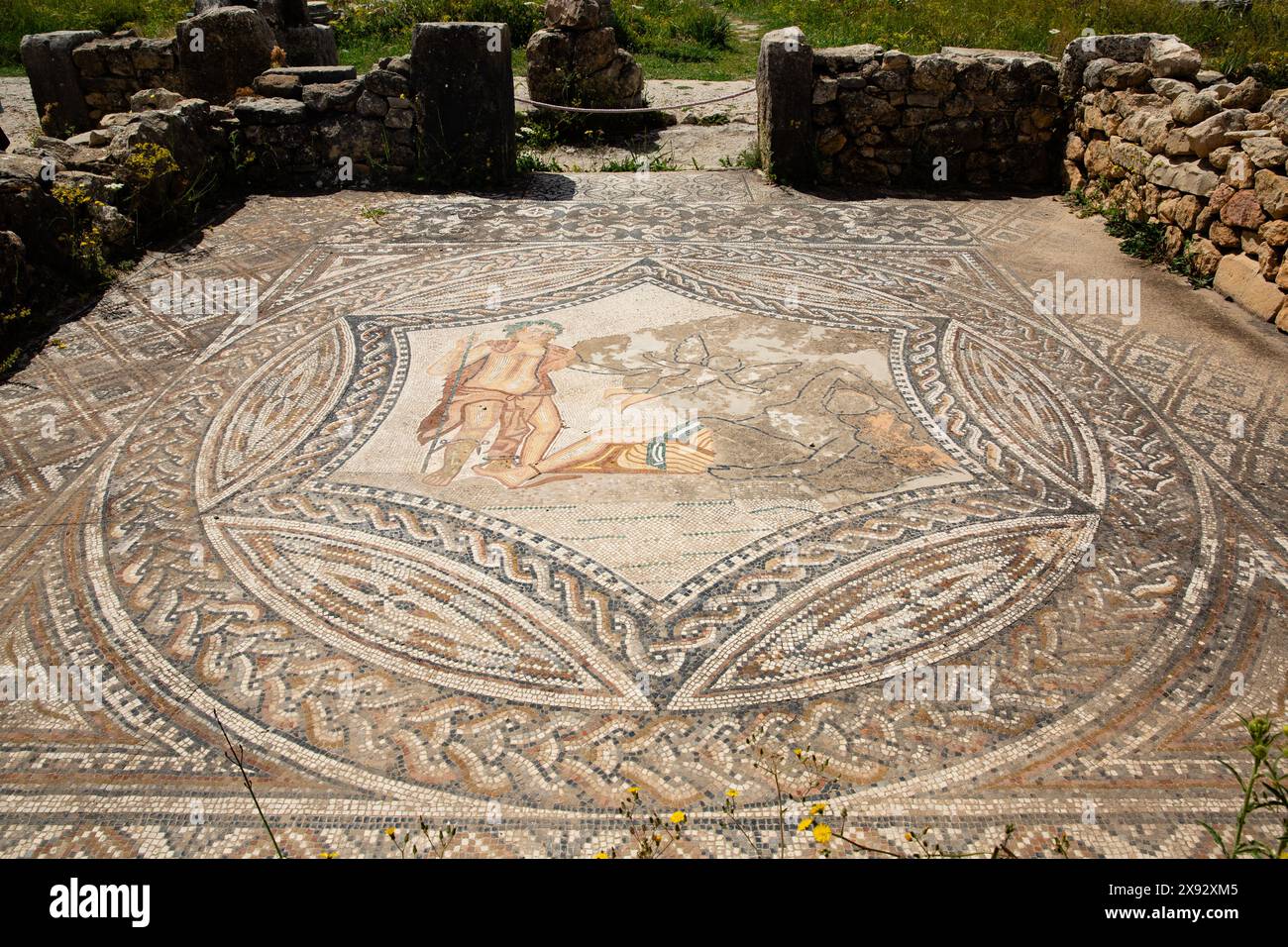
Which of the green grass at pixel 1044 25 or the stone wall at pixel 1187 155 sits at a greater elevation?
the green grass at pixel 1044 25

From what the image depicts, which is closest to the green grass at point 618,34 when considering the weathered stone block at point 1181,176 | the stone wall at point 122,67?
the stone wall at point 122,67

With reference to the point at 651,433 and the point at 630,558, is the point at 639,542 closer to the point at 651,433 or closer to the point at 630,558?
the point at 630,558

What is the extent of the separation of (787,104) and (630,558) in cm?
509

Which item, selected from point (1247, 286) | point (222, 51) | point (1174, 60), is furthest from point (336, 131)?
point (1247, 286)

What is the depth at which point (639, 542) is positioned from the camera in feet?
10.6

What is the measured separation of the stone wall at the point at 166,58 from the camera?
26.9 feet

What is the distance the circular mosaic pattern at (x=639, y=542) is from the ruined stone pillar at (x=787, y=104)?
2.64 metres

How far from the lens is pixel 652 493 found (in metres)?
3.46

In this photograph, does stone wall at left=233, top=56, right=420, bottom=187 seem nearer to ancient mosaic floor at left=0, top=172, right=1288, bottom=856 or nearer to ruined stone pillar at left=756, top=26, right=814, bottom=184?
ancient mosaic floor at left=0, top=172, right=1288, bottom=856

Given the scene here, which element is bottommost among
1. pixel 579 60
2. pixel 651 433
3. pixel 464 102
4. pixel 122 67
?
pixel 651 433

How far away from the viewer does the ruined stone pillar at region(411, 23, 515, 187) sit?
673cm

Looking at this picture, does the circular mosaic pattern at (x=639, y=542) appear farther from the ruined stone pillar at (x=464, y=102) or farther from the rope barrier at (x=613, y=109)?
the rope barrier at (x=613, y=109)

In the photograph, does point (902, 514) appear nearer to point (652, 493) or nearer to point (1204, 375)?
point (652, 493)

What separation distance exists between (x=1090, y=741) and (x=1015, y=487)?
1324 millimetres
